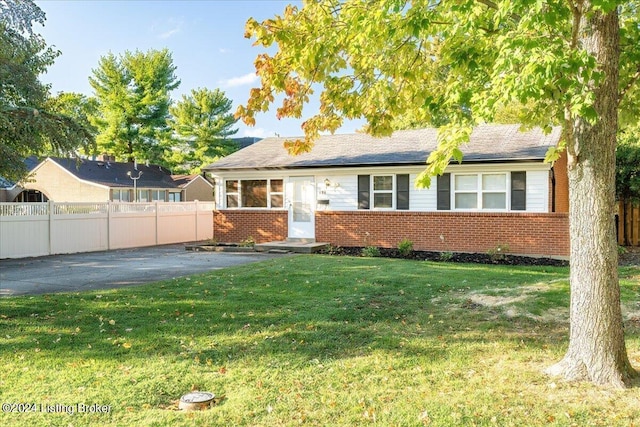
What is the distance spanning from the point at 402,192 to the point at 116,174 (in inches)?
999

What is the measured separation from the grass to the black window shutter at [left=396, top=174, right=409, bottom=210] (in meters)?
7.21

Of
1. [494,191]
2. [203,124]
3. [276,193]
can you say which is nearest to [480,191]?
[494,191]

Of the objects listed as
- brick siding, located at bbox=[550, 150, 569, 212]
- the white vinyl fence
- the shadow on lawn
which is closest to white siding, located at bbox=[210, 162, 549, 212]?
brick siding, located at bbox=[550, 150, 569, 212]

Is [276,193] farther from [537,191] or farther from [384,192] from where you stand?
[537,191]

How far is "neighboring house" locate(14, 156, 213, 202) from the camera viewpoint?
1337 inches

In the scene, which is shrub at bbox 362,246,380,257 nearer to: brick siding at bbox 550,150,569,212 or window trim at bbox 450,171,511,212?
window trim at bbox 450,171,511,212

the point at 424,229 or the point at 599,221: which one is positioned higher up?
the point at 599,221

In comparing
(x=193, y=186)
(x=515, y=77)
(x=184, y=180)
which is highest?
(x=184, y=180)

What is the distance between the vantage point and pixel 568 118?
15.9 ft

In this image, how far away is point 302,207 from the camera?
1798cm

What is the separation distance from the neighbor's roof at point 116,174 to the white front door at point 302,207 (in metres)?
19.9

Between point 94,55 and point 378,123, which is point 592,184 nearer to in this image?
point 378,123

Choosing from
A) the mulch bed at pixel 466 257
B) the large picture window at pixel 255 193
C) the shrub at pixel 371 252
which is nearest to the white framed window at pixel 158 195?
the large picture window at pixel 255 193

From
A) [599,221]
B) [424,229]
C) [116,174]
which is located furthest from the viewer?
[116,174]
